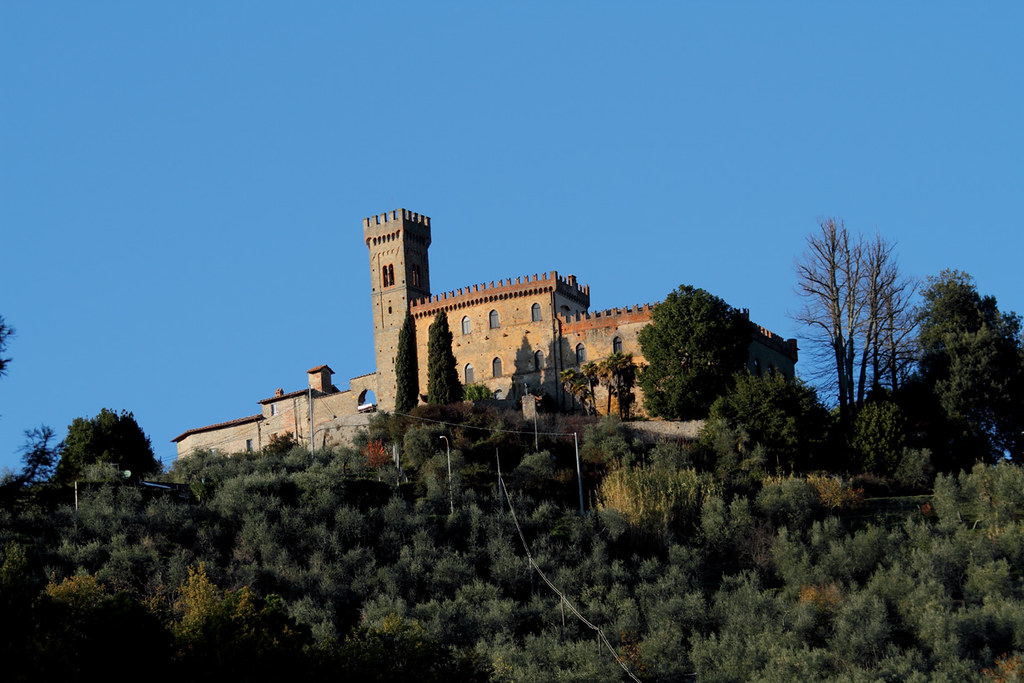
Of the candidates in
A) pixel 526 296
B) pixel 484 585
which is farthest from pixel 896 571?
pixel 526 296

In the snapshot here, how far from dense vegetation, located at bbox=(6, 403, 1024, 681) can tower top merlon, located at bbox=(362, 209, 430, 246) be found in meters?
17.9

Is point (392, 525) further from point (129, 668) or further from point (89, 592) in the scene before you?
point (129, 668)

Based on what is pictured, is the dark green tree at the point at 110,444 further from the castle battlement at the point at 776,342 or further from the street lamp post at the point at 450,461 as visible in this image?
the castle battlement at the point at 776,342

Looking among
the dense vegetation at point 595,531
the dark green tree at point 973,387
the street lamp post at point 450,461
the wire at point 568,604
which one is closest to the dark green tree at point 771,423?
the dense vegetation at point 595,531

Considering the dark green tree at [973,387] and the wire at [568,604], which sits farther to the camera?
the dark green tree at [973,387]

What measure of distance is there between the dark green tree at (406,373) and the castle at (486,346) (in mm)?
467

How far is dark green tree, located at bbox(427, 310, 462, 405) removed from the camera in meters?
67.7

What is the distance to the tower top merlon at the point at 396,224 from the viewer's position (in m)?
76.9

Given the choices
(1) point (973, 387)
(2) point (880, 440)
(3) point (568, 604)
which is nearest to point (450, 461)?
(3) point (568, 604)

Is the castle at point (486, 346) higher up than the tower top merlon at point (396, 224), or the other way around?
the tower top merlon at point (396, 224)

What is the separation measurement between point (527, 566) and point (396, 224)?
32.7 metres

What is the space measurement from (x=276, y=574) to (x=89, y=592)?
8.83 m

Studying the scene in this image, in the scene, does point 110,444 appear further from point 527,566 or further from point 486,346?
point 527,566

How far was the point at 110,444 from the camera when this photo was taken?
63812 millimetres
